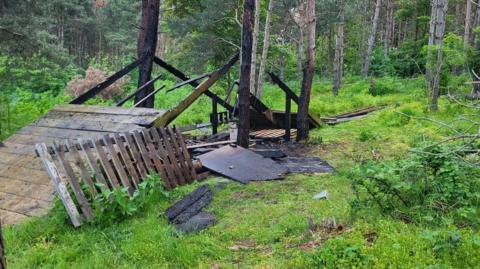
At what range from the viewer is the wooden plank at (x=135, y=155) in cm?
581

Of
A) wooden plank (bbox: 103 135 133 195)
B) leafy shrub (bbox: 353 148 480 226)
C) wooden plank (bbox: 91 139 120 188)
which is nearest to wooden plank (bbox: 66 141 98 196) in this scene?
wooden plank (bbox: 91 139 120 188)

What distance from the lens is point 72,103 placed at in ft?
27.8

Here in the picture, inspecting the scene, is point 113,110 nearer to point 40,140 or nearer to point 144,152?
point 40,140

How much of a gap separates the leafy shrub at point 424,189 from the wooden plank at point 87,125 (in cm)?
387

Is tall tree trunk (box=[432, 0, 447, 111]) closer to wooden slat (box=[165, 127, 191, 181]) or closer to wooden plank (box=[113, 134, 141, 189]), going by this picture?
wooden slat (box=[165, 127, 191, 181])

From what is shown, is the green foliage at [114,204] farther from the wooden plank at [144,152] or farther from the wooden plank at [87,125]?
the wooden plank at [87,125]

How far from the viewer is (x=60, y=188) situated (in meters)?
4.92

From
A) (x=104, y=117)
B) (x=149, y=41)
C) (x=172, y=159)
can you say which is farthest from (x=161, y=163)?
(x=149, y=41)

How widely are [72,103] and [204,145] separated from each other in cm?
289

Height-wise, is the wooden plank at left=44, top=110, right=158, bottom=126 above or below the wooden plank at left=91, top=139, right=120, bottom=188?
above

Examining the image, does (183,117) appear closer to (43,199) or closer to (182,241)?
(43,199)

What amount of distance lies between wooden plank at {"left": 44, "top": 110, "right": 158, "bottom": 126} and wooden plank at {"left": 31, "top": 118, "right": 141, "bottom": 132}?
0.35ft

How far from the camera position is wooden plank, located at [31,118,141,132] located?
266 inches

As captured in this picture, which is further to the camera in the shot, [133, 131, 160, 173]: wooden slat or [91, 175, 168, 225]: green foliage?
[133, 131, 160, 173]: wooden slat
